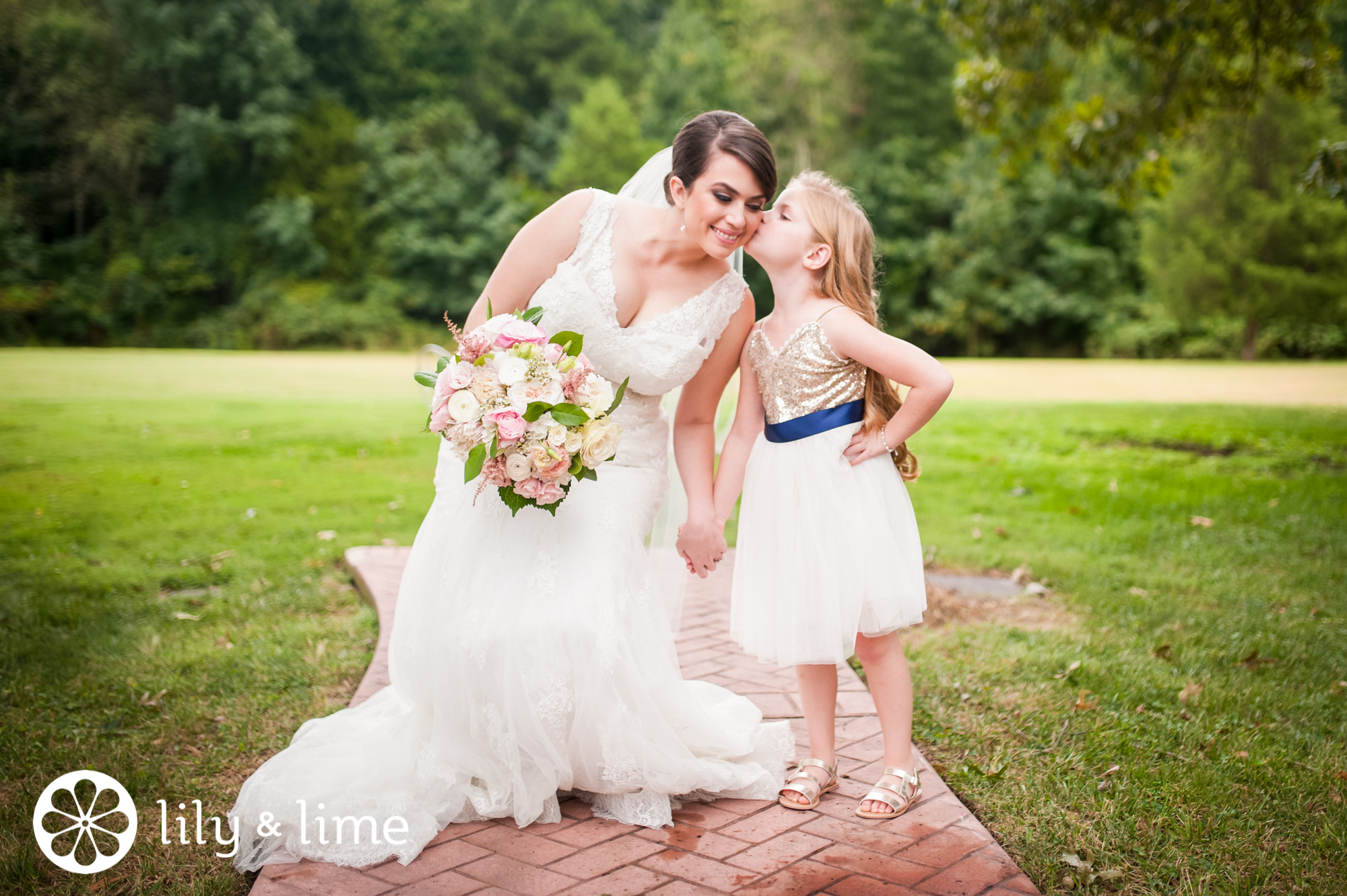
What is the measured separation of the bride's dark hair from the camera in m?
3.21

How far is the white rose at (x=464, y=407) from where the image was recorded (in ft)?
9.56

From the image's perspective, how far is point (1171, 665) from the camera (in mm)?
4660

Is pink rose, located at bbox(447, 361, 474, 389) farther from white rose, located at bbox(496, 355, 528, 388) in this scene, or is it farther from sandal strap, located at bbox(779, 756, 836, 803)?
sandal strap, located at bbox(779, 756, 836, 803)

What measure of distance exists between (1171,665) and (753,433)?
8.46 feet

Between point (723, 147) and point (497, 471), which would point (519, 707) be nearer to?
point (497, 471)

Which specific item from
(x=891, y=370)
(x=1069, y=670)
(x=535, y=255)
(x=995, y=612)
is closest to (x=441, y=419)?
(x=535, y=255)

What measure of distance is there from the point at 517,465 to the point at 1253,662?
377 cm

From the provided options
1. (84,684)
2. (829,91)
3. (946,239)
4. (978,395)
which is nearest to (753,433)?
(84,684)

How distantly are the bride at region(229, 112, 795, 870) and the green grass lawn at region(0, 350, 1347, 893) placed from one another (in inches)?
17.3

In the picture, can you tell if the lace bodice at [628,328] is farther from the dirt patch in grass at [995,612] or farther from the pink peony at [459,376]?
the dirt patch in grass at [995,612]

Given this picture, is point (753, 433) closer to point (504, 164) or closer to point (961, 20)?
point (961, 20)

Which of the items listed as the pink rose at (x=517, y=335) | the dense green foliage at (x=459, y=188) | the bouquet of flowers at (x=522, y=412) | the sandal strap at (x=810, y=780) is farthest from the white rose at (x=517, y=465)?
the dense green foliage at (x=459, y=188)

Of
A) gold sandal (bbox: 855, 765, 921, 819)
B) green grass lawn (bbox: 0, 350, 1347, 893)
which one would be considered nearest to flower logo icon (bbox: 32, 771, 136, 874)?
green grass lawn (bbox: 0, 350, 1347, 893)

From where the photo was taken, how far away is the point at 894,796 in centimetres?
314
